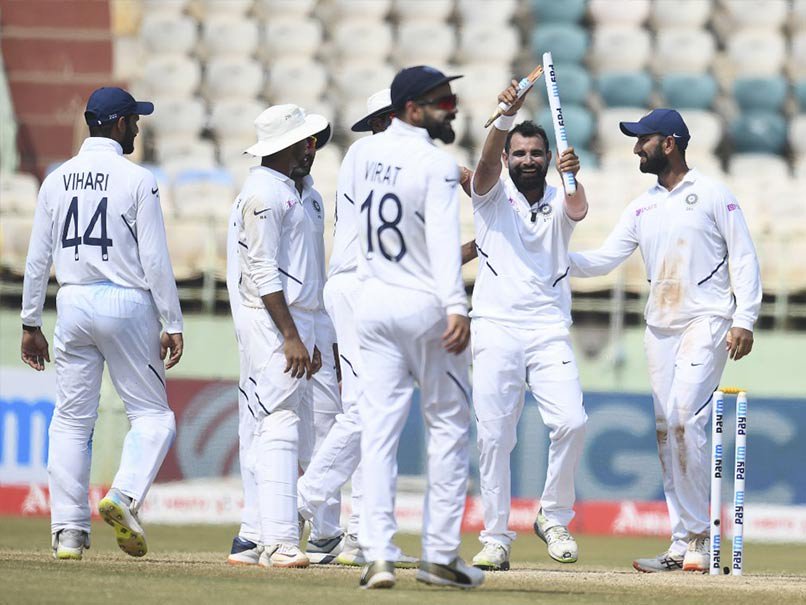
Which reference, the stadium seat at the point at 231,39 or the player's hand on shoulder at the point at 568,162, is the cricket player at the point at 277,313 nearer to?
the player's hand on shoulder at the point at 568,162

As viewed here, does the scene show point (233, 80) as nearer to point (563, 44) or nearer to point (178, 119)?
point (178, 119)

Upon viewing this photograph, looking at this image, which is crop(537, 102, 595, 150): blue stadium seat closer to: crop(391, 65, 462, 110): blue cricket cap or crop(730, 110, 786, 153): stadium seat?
crop(730, 110, 786, 153): stadium seat

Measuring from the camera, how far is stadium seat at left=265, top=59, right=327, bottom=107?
58.8 feet

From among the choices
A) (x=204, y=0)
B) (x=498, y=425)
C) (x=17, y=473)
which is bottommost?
(x=17, y=473)

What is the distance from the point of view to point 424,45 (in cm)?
1842

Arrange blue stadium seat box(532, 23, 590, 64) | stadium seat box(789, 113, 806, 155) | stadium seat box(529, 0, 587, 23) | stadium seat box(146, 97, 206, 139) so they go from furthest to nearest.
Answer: stadium seat box(529, 0, 587, 23)
blue stadium seat box(532, 23, 590, 64)
stadium seat box(789, 113, 806, 155)
stadium seat box(146, 97, 206, 139)

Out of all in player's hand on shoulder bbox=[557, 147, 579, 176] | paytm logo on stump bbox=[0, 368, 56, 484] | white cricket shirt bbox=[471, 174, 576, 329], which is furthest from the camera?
paytm logo on stump bbox=[0, 368, 56, 484]

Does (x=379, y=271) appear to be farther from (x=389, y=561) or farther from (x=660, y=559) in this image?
(x=660, y=559)

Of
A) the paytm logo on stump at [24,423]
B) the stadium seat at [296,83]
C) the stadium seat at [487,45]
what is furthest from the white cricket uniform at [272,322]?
the stadium seat at [487,45]

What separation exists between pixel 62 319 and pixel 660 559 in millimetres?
3188

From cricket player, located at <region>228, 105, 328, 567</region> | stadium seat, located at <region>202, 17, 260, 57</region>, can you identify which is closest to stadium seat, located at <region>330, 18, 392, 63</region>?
stadium seat, located at <region>202, 17, 260, 57</region>

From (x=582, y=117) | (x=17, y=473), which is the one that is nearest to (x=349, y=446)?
(x=17, y=473)

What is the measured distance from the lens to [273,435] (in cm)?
718

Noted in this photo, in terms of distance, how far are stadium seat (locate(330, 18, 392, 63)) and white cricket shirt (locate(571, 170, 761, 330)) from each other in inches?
424
